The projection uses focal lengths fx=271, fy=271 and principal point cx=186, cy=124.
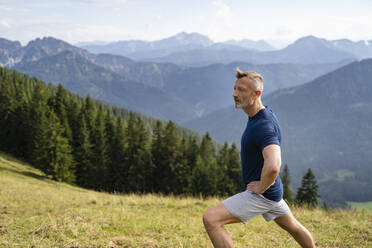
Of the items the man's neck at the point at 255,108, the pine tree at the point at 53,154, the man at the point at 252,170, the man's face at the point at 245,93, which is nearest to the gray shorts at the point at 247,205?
the man at the point at 252,170

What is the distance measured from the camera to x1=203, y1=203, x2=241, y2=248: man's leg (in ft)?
13.6

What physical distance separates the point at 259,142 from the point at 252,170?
591 mm

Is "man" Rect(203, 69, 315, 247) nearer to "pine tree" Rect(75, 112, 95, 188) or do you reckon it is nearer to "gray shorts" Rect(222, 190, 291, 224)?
"gray shorts" Rect(222, 190, 291, 224)

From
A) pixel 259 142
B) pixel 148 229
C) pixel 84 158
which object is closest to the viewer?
pixel 259 142

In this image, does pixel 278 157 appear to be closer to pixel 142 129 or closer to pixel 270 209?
pixel 270 209

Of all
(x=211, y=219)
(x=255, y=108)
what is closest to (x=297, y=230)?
(x=211, y=219)

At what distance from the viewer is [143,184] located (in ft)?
155

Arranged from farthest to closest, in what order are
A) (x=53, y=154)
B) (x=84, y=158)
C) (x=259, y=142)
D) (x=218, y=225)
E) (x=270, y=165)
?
(x=84, y=158) < (x=53, y=154) < (x=218, y=225) < (x=259, y=142) < (x=270, y=165)

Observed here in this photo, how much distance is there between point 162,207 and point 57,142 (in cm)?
3527

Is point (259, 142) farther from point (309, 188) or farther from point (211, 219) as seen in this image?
point (309, 188)

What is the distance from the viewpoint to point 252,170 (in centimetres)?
439

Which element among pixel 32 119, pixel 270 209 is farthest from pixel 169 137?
pixel 270 209

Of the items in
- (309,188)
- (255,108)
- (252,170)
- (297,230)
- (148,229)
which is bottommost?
(309,188)

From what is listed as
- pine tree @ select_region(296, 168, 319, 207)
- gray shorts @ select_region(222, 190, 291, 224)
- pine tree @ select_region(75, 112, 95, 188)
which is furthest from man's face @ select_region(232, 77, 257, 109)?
pine tree @ select_region(75, 112, 95, 188)
